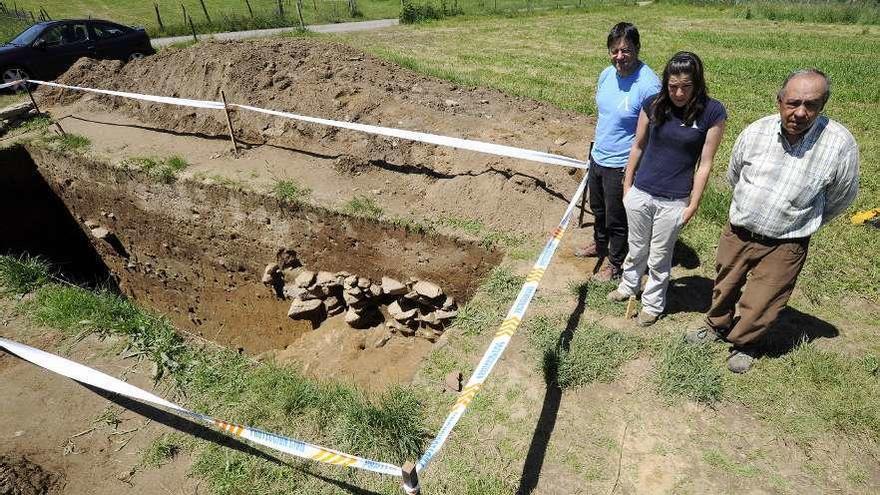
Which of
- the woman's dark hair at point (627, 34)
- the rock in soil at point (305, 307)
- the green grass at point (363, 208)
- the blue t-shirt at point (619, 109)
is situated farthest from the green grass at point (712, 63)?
the rock in soil at point (305, 307)

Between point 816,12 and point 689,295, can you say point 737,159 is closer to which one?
point 689,295

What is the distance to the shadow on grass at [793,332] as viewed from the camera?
4078 mm

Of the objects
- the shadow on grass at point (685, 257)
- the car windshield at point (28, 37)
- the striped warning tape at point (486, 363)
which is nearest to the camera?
the striped warning tape at point (486, 363)

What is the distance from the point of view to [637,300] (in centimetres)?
475

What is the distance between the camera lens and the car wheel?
11.7m

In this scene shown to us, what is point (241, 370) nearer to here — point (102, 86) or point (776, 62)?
point (102, 86)

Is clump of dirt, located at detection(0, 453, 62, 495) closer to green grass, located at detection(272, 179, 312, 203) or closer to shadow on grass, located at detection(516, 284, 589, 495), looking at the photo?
shadow on grass, located at detection(516, 284, 589, 495)

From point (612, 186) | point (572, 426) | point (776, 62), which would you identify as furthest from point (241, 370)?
point (776, 62)

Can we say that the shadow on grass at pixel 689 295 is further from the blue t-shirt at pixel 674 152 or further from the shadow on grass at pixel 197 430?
the shadow on grass at pixel 197 430

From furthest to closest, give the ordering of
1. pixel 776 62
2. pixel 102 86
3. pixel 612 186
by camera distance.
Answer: pixel 776 62
pixel 102 86
pixel 612 186

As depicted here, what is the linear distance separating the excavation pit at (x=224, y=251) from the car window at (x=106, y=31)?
18.4ft

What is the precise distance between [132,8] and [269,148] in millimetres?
28963

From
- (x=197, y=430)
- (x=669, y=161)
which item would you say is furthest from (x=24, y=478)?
(x=669, y=161)

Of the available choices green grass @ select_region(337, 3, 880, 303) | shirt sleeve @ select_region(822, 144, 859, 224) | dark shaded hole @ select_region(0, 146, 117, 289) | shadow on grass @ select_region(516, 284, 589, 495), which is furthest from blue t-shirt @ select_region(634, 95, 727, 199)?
dark shaded hole @ select_region(0, 146, 117, 289)
